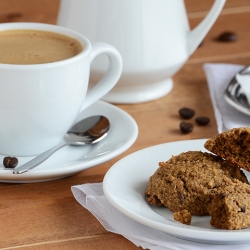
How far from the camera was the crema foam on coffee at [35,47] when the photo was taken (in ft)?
3.74

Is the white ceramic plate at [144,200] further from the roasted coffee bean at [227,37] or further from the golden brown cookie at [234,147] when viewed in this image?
the roasted coffee bean at [227,37]

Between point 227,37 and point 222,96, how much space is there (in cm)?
47

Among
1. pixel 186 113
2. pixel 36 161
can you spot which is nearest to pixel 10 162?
pixel 36 161

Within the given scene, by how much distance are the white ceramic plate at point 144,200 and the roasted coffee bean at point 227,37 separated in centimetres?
87

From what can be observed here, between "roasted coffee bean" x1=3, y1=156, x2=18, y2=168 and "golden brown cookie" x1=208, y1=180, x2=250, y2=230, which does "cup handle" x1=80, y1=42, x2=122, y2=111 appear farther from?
"golden brown cookie" x1=208, y1=180, x2=250, y2=230

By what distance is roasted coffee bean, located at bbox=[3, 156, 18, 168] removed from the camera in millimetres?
1084

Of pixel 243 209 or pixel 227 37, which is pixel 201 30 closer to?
pixel 227 37

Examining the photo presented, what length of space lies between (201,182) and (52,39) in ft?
1.71

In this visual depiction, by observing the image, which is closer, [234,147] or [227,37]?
[234,147]

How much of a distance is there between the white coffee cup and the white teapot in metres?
0.19

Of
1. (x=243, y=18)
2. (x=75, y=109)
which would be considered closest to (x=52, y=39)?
(x=75, y=109)

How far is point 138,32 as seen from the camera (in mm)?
1442

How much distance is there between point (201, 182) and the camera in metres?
0.93

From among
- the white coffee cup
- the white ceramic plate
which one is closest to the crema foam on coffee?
the white coffee cup
